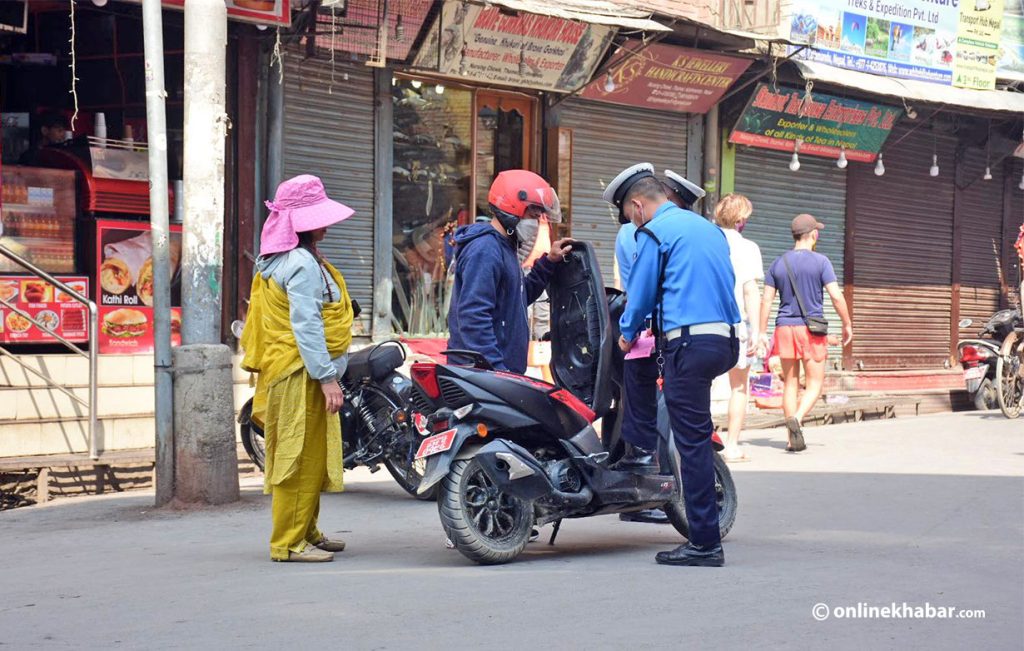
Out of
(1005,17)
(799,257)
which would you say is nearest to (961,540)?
(799,257)

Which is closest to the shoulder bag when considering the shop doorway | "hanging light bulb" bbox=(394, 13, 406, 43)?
the shop doorway

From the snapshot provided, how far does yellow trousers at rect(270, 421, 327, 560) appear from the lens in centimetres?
618

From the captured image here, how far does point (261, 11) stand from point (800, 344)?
512 cm

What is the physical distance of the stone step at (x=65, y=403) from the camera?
9953 mm

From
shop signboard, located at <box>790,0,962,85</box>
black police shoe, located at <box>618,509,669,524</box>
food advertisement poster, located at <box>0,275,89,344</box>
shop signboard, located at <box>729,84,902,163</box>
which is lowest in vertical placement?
black police shoe, located at <box>618,509,669,524</box>

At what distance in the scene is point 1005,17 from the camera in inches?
759

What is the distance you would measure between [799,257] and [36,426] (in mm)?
6173

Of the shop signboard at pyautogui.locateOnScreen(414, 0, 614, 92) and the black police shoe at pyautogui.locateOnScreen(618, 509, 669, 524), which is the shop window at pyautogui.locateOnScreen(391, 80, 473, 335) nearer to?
the shop signboard at pyautogui.locateOnScreen(414, 0, 614, 92)

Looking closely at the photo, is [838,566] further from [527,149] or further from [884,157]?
[884,157]

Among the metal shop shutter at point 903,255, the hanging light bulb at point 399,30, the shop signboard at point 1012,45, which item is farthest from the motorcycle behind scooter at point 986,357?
the hanging light bulb at point 399,30

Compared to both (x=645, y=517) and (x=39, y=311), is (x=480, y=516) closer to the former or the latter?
(x=645, y=517)

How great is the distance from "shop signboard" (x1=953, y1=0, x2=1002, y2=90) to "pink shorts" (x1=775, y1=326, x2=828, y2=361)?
8.66 m

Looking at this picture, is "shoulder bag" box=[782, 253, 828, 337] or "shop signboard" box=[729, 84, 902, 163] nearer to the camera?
"shoulder bag" box=[782, 253, 828, 337]

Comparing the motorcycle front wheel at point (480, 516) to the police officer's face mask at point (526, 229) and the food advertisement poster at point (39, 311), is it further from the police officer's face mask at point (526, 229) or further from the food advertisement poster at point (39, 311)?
the food advertisement poster at point (39, 311)
